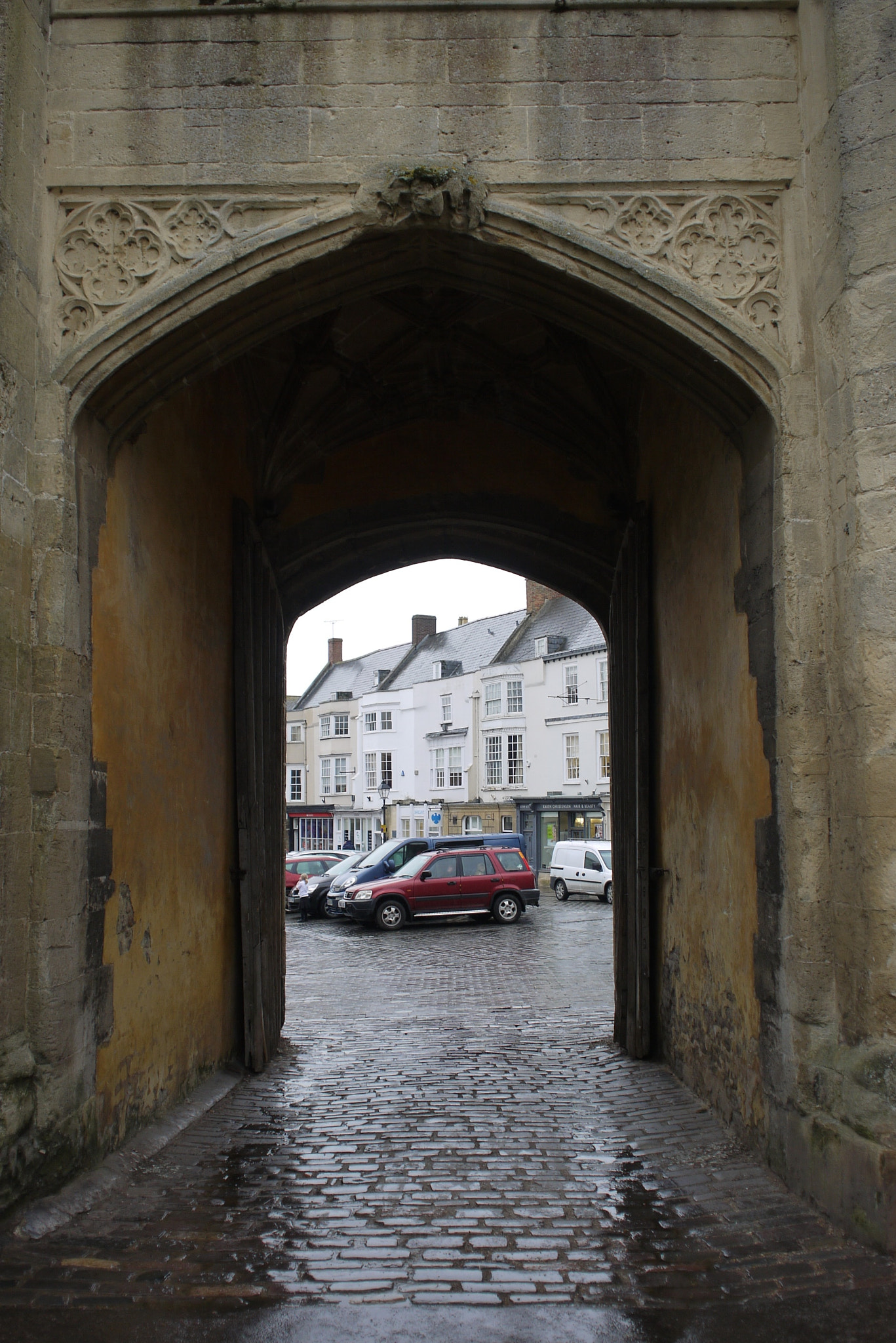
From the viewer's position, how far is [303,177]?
4.72 metres

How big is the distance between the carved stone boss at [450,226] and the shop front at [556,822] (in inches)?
1069

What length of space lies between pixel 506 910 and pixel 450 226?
579 inches

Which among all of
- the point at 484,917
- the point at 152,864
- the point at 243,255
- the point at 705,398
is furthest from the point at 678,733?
the point at 484,917

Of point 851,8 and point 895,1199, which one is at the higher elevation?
point 851,8

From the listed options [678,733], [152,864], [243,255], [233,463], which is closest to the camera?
[243,255]

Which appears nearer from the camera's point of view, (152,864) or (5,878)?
(5,878)

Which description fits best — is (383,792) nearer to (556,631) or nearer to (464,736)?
(464,736)

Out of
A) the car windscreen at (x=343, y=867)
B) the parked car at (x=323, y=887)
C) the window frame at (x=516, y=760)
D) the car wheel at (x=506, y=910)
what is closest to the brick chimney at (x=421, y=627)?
the window frame at (x=516, y=760)

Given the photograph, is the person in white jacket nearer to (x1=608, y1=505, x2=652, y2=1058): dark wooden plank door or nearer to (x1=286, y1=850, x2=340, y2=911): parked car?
(x1=286, y1=850, x2=340, y2=911): parked car

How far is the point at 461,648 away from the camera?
136 ft

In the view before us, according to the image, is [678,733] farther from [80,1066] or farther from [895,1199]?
[80,1066]

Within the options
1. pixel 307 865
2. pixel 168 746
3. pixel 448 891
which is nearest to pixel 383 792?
pixel 307 865

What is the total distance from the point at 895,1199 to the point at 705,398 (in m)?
3.33

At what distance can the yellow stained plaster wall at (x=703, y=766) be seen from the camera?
501 cm
